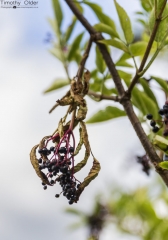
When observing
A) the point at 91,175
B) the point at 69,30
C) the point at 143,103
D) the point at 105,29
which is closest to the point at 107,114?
the point at 143,103

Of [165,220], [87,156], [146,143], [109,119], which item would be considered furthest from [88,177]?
[165,220]

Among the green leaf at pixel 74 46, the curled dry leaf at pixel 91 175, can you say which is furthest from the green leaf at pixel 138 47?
the curled dry leaf at pixel 91 175

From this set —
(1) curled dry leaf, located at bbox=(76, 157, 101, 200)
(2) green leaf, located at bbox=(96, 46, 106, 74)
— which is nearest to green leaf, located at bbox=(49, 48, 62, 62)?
(2) green leaf, located at bbox=(96, 46, 106, 74)

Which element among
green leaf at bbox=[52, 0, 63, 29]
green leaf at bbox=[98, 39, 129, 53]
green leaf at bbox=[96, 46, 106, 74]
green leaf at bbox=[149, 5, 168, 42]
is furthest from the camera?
green leaf at bbox=[52, 0, 63, 29]

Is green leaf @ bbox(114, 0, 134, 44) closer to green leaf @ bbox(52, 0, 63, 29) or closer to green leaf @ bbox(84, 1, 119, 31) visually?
green leaf @ bbox(84, 1, 119, 31)

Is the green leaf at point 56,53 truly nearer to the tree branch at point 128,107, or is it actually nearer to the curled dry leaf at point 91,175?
the tree branch at point 128,107

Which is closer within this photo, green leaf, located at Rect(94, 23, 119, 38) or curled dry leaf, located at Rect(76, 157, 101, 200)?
curled dry leaf, located at Rect(76, 157, 101, 200)

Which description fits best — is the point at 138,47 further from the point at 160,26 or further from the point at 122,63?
the point at 160,26
